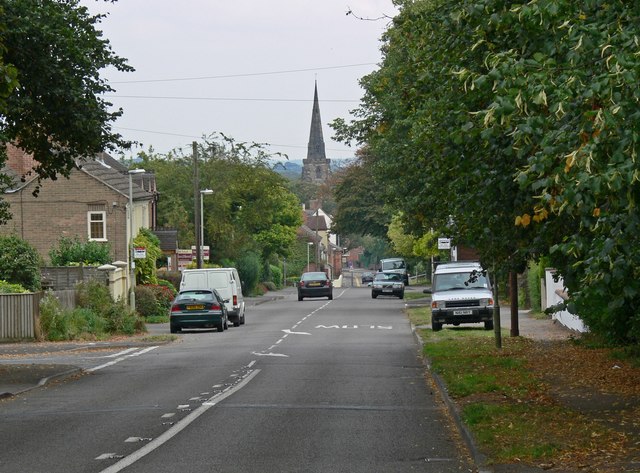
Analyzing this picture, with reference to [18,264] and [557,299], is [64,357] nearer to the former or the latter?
[18,264]

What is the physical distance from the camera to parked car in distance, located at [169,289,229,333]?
129 feet

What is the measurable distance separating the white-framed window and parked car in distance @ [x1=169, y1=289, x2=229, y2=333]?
20.5 meters

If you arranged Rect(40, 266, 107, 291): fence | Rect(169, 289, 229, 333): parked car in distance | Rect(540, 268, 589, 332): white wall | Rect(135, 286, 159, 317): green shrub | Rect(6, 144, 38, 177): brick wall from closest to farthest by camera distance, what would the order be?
1. Rect(540, 268, 589, 332): white wall
2. Rect(169, 289, 229, 333): parked car in distance
3. Rect(40, 266, 107, 291): fence
4. Rect(135, 286, 159, 317): green shrub
5. Rect(6, 144, 38, 177): brick wall

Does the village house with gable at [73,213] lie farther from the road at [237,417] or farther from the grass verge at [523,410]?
the grass verge at [523,410]

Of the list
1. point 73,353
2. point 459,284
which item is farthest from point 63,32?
point 459,284

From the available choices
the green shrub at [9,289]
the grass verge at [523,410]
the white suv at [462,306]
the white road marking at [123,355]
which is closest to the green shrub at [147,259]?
the green shrub at [9,289]

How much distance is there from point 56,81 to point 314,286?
5092cm

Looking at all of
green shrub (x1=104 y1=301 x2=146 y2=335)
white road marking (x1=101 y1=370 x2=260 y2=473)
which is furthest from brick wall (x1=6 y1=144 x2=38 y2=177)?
white road marking (x1=101 y1=370 x2=260 y2=473)

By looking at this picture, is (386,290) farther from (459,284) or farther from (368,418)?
(368,418)

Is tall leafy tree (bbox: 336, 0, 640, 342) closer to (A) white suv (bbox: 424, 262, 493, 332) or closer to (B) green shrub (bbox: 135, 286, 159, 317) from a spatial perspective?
(A) white suv (bbox: 424, 262, 493, 332)

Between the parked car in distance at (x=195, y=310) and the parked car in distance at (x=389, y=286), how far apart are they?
111ft

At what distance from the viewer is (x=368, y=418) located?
1468 centimetres

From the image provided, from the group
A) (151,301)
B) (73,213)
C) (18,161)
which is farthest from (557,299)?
(18,161)

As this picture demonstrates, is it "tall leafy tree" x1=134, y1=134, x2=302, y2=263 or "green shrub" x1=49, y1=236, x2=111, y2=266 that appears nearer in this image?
"green shrub" x1=49, y1=236, x2=111, y2=266
